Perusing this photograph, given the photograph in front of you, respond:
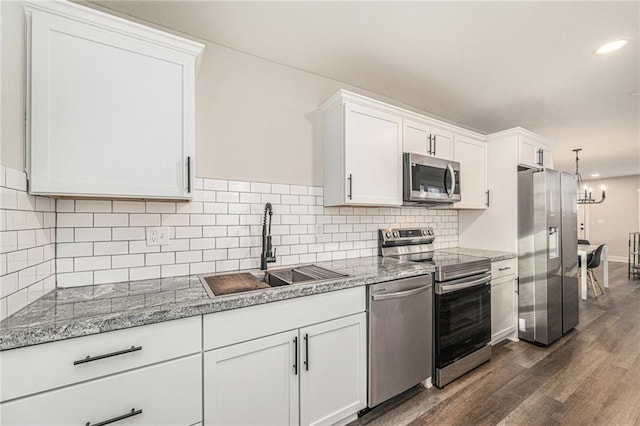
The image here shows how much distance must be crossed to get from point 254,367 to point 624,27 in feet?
9.93

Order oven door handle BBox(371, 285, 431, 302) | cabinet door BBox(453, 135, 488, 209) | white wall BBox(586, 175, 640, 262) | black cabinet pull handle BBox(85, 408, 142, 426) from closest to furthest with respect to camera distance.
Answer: black cabinet pull handle BBox(85, 408, 142, 426) → oven door handle BBox(371, 285, 431, 302) → cabinet door BBox(453, 135, 488, 209) → white wall BBox(586, 175, 640, 262)

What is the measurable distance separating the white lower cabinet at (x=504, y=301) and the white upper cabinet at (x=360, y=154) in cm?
132

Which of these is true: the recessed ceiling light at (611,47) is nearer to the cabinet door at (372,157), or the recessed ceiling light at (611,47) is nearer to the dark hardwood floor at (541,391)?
the cabinet door at (372,157)

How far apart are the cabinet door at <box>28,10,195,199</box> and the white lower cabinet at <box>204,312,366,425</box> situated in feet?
2.96

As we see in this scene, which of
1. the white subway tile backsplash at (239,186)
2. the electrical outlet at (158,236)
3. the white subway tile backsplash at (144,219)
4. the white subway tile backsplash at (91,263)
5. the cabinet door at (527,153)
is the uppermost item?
the cabinet door at (527,153)

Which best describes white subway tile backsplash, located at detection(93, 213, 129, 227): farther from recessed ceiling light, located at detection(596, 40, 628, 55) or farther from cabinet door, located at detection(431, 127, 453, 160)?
recessed ceiling light, located at detection(596, 40, 628, 55)

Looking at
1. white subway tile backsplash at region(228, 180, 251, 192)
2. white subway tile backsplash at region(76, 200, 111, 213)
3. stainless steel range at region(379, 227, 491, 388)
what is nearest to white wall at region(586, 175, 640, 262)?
stainless steel range at region(379, 227, 491, 388)

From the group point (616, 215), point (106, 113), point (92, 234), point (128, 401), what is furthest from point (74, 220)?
point (616, 215)

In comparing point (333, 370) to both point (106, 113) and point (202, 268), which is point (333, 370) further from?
point (106, 113)

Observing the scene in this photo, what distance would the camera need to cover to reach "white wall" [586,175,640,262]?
7754mm

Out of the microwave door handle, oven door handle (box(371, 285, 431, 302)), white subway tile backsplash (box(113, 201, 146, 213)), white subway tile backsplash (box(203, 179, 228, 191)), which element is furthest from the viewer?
A: the microwave door handle

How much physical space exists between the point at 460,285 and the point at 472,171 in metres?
1.42

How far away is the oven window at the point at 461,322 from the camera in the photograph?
209cm

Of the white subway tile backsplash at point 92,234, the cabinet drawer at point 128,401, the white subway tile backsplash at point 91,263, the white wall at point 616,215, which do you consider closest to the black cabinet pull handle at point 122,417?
the cabinet drawer at point 128,401
